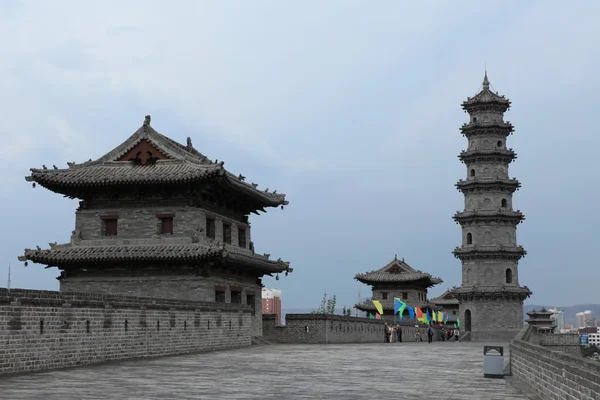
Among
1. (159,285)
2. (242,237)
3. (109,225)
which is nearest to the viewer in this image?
(159,285)

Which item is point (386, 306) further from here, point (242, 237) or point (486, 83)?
point (242, 237)

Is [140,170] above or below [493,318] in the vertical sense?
above

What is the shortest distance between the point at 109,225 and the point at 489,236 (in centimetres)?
4384

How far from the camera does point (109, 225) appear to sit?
37531 mm

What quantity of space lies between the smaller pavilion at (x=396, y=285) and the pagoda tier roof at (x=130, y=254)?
48.9 meters

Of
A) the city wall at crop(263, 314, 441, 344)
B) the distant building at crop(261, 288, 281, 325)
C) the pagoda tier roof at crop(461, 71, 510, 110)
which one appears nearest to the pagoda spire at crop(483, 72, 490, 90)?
the pagoda tier roof at crop(461, 71, 510, 110)

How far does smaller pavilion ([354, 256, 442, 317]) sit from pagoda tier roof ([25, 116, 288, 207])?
4826 centimetres

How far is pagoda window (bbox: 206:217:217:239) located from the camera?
3734 centimetres

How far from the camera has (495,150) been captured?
235 feet

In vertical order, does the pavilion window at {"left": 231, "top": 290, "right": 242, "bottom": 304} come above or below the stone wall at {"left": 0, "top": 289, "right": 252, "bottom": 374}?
above

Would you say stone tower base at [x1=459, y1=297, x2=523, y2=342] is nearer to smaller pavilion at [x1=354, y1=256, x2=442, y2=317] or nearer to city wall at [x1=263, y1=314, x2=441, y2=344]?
smaller pavilion at [x1=354, y1=256, x2=442, y2=317]

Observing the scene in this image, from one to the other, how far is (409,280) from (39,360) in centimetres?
6806

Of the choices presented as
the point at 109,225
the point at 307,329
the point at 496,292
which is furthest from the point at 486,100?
the point at 109,225

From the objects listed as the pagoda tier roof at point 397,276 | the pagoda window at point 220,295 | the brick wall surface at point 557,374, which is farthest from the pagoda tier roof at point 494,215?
the brick wall surface at point 557,374
